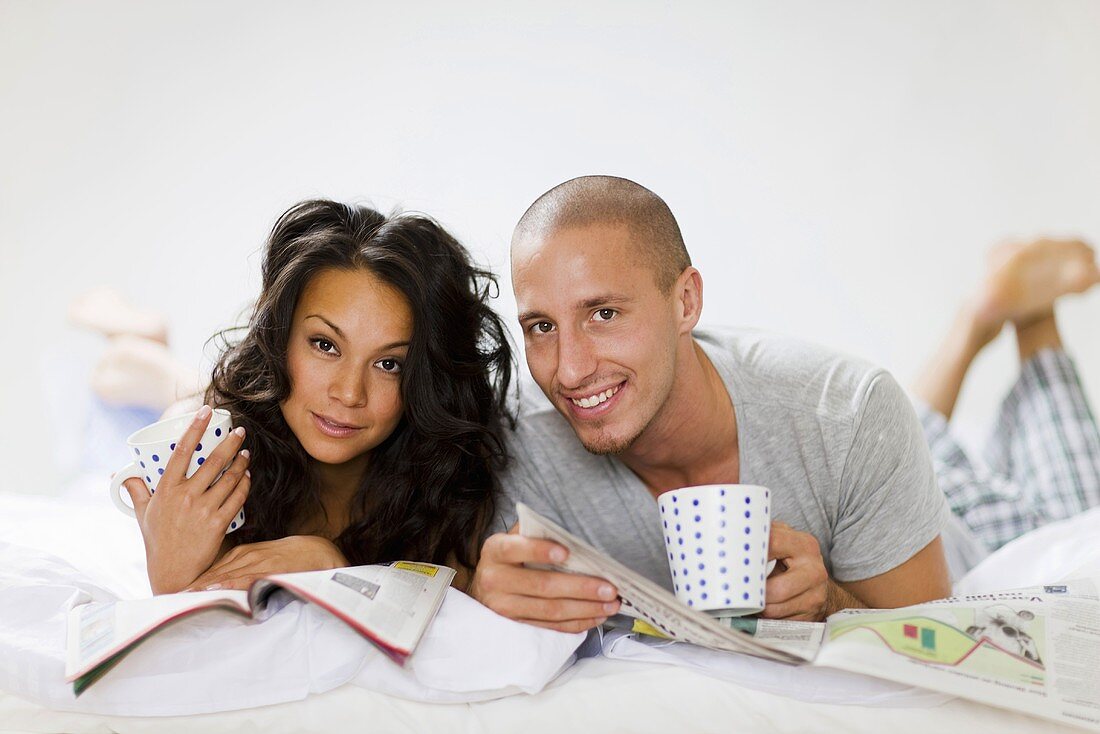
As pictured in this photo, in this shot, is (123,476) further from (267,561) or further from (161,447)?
(267,561)

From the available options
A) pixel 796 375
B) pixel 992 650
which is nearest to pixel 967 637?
pixel 992 650

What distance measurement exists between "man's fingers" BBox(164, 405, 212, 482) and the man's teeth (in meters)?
0.48

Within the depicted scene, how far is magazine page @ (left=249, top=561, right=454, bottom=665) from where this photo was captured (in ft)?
3.18

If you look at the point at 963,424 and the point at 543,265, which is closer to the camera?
the point at 543,265

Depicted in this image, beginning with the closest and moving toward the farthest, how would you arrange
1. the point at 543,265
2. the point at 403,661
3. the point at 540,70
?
the point at 403,661, the point at 543,265, the point at 540,70

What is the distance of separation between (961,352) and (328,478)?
4.84 feet

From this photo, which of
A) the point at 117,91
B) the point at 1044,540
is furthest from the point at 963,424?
the point at 117,91

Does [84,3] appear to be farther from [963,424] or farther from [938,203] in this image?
[963,424]

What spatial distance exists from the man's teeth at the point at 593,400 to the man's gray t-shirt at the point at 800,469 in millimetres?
211

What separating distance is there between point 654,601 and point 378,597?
296mm

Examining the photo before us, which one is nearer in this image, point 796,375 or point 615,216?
point 615,216

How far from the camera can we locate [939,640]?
1.02 metres

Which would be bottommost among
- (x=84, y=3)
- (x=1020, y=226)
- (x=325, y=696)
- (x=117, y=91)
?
(x=325, y=696)

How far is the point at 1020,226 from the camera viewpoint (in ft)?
9.89
